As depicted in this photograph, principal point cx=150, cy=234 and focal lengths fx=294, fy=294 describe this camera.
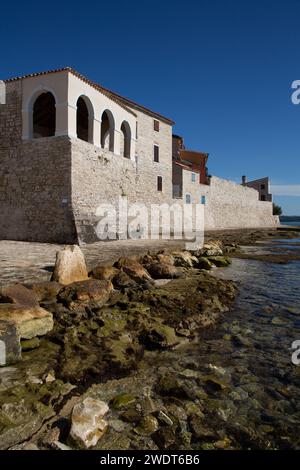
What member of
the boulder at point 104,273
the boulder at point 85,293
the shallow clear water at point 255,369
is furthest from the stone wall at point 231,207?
the boulder at point 85,293

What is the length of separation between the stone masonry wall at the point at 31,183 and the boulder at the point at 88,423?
12113 mm

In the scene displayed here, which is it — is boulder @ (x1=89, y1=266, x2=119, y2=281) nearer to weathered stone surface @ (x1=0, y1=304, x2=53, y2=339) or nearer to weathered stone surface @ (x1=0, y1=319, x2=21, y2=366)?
weathered stone surface @ (x1=0, y1=304, x2=53, y2=339)

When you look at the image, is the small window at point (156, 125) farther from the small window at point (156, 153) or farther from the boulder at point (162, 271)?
the boulder at point (162, 271)

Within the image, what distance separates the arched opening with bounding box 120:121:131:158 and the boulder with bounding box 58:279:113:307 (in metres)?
16.8

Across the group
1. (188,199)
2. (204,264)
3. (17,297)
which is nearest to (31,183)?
(204,264)

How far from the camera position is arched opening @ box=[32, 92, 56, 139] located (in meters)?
18.0

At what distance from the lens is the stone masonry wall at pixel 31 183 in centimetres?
1464

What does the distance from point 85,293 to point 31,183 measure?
11.4 meters

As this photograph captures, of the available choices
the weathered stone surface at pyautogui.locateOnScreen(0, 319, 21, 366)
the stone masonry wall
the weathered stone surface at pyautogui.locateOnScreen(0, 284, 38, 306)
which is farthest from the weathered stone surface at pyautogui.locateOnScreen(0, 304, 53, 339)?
the stone masonry wall

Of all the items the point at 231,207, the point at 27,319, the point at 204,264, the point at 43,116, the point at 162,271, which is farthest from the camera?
the point at 231,207

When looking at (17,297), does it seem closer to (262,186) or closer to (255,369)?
(255,369)

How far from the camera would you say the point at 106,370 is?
3.74m

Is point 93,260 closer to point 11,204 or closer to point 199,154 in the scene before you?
point 11,204
